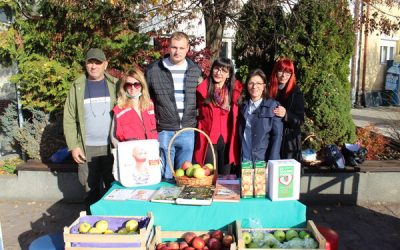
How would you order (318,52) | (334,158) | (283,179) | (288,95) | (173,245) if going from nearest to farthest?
(173,245) < (283,179) < (288,95) < (334,158) < (318,52)

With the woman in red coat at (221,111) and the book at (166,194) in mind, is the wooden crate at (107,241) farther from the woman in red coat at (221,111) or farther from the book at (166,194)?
the woman in red coat at (221,111)

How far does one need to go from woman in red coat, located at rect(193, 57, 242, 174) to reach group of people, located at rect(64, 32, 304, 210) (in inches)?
0.4

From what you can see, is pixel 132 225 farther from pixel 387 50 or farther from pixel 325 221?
pixel 387 50

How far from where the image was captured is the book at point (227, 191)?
9.96 ft

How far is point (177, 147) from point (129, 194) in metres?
1.02

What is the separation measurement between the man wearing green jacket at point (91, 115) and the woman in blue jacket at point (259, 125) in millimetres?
1360

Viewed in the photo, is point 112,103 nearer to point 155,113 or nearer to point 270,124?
point 155,113

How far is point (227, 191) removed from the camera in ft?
10.5

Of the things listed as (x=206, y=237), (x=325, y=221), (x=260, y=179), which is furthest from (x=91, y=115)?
(x=325, y=221)

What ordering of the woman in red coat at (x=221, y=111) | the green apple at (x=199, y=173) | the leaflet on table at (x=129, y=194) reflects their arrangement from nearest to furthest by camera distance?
the leaflet on table at (x=129, y=194) → the green apple at (x=199, y=173) → the woman in red coat at (x=221, y=111)

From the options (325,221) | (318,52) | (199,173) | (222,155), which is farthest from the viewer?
(318,52)

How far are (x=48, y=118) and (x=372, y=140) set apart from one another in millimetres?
5332

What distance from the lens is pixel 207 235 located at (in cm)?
299

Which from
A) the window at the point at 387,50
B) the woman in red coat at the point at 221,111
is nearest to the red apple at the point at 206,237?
the woman in red coat at the point at 221,111
